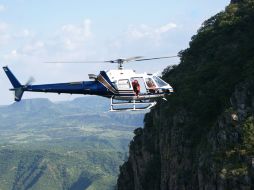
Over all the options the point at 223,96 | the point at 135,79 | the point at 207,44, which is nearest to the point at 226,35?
the point at 207,44

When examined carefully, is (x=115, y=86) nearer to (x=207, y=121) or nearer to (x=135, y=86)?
(x=135, y=86)

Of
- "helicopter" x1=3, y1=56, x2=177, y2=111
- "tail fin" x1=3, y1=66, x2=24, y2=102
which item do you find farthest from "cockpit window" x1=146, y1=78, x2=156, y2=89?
"tail fin" x1=3, y1=66, x2=24, y2=102

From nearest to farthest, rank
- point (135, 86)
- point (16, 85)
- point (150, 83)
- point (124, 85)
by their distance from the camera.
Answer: point (135, 86) → point (124, 85) → point (150, 83) → point (16, 85)

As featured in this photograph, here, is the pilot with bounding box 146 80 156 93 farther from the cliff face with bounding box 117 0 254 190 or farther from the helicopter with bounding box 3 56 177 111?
the cliff face with bounding box 117 0 254 190

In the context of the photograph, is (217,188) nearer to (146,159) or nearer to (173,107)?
(173,107)

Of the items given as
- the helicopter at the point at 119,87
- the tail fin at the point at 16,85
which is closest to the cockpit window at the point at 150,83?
the helicopter at the point at 119,87

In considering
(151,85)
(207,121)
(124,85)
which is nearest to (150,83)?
(151,85)

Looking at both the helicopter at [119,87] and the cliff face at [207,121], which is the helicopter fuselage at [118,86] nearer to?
the helicopter at [119,87]

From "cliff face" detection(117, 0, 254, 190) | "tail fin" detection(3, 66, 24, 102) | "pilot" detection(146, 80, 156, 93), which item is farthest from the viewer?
"cliff face" detection(117, 0, 254, 190)
